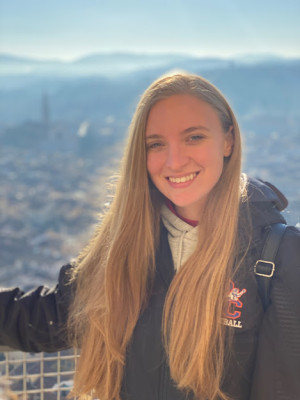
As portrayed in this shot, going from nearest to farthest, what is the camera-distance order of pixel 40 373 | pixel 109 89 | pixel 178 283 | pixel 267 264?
pixel 267 264 < pixel 178 283 < pixel 40 373 < pixel 109 89

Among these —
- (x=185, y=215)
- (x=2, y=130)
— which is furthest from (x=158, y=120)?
(x=2, y=130)

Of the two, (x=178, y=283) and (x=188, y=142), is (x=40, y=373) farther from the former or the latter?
(x=188, y=142)

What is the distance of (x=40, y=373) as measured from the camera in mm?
1439

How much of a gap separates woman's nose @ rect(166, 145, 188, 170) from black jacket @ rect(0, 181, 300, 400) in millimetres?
185

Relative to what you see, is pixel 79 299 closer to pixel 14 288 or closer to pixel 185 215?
pixel 14 288

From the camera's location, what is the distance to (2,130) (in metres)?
38.8

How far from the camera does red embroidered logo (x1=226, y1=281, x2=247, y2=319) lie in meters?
1.10

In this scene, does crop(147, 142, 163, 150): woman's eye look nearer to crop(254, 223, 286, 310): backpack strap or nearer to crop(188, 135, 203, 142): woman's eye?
crop(188, 135, 203, 142): woman's eye

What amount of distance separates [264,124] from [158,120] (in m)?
17.2

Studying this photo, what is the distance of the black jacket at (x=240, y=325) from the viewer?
1008 mm

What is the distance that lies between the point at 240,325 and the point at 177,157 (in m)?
0.44

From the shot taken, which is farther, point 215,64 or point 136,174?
point 215,64

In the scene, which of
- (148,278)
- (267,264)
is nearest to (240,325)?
(267,264)

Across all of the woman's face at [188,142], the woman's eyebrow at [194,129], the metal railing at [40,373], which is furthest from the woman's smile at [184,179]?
the metal railing at [40,373]
